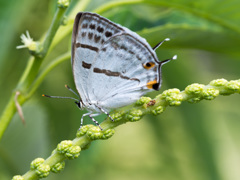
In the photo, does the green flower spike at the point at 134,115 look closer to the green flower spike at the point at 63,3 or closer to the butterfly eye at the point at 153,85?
the green flower spike at the point at 63,3

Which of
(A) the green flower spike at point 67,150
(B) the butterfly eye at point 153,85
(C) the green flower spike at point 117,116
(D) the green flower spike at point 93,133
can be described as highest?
(B) the butterfly eye at point 153,85

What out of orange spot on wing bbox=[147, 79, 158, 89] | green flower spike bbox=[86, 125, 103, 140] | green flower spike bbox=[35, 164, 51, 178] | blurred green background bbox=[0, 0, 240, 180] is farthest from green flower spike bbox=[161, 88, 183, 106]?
blurred green background bbox=[0, 0, 240, 180]

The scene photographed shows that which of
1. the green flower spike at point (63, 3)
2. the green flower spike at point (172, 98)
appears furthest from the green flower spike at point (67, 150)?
the green flower spike at point (63, 3)

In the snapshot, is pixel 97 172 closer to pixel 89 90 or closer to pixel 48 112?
pixel 48 112

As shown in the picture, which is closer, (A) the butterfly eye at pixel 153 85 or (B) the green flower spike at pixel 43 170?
(B) the green flower spike at pixel 43 170

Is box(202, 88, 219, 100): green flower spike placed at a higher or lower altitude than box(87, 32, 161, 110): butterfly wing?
lower

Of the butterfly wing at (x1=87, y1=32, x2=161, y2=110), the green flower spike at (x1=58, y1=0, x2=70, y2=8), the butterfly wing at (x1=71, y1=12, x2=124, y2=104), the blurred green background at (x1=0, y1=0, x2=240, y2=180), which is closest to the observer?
the green flower spike at (x1=58, y1=0, x2=70, y2=8)

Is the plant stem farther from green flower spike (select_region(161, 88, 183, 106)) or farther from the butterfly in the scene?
green flower spike (select_region(161, 88, 183, 106))
